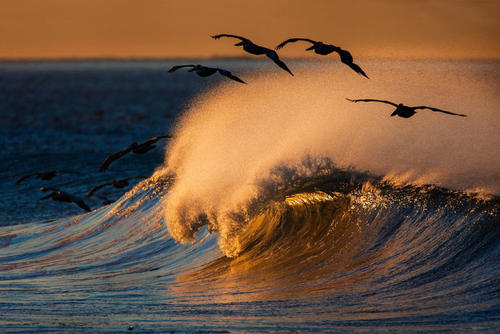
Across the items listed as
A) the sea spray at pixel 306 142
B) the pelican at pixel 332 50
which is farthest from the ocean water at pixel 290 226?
the pelican at pixel 332 50

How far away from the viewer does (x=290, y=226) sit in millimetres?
12875

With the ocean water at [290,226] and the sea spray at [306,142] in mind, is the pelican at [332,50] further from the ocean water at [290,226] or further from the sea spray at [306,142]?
the sea spray at [306,142]

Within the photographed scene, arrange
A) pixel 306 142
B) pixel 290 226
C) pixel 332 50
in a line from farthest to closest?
pixel 306 142 < pixel 290 226 < pixel 332 50

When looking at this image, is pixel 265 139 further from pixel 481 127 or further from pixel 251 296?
pixel 251 296

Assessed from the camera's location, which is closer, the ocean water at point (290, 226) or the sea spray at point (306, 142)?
the ocean water at point (290, 226)

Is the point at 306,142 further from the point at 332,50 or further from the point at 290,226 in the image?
the point at 332,50

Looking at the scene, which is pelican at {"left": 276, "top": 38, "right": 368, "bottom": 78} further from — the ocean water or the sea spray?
the sea spray

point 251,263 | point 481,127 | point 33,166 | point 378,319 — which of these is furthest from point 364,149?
point 33,166

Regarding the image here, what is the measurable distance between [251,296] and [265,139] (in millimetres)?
5656

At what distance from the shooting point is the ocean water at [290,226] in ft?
28.9

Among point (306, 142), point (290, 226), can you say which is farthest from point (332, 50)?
point (306, 142)

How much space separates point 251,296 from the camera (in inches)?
378

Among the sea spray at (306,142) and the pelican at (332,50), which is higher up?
the pelican at (332,50)

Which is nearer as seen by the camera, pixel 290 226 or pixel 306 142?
pixel 290 226
